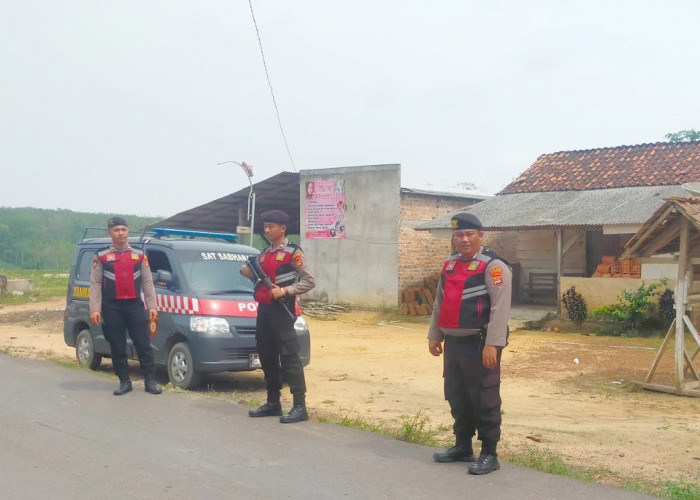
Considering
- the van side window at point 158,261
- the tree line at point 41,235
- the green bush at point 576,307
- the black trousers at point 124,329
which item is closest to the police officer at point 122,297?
the black trousers at point 124,329

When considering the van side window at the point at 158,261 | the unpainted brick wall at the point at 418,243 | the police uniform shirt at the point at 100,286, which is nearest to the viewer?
the police uniform shirt at the point at 100,286

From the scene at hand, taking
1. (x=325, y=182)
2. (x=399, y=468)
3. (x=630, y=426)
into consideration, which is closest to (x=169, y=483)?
(x=399, y=468)

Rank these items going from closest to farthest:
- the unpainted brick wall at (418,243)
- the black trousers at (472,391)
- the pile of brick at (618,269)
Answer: the black trousers at (472,391) → the pile of brick at (618,269) → the unpainted brick wall at (418,243)

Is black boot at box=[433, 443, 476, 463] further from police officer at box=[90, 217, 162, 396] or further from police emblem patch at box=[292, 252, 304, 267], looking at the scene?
police officer at box=[90, 217, 162, 396]

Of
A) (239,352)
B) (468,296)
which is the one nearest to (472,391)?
(468,296)

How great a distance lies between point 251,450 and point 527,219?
42.4ft

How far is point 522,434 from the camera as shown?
6828 millimetres

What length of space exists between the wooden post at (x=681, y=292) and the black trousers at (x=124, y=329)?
606 cm

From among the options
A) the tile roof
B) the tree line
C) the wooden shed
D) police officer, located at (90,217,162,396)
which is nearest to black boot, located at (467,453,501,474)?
police officer, located at (90,217,162,396)

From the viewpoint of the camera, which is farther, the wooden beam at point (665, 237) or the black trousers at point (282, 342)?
the wooden beam at point (665, 237)

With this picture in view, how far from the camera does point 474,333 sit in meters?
5.23

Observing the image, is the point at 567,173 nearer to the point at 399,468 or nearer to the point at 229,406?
the point at 229,406

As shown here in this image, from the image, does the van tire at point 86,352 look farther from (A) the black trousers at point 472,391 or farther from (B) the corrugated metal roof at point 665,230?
(B) the corrugated metal roof at point 665,230

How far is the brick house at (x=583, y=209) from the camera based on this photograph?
54.3ft
